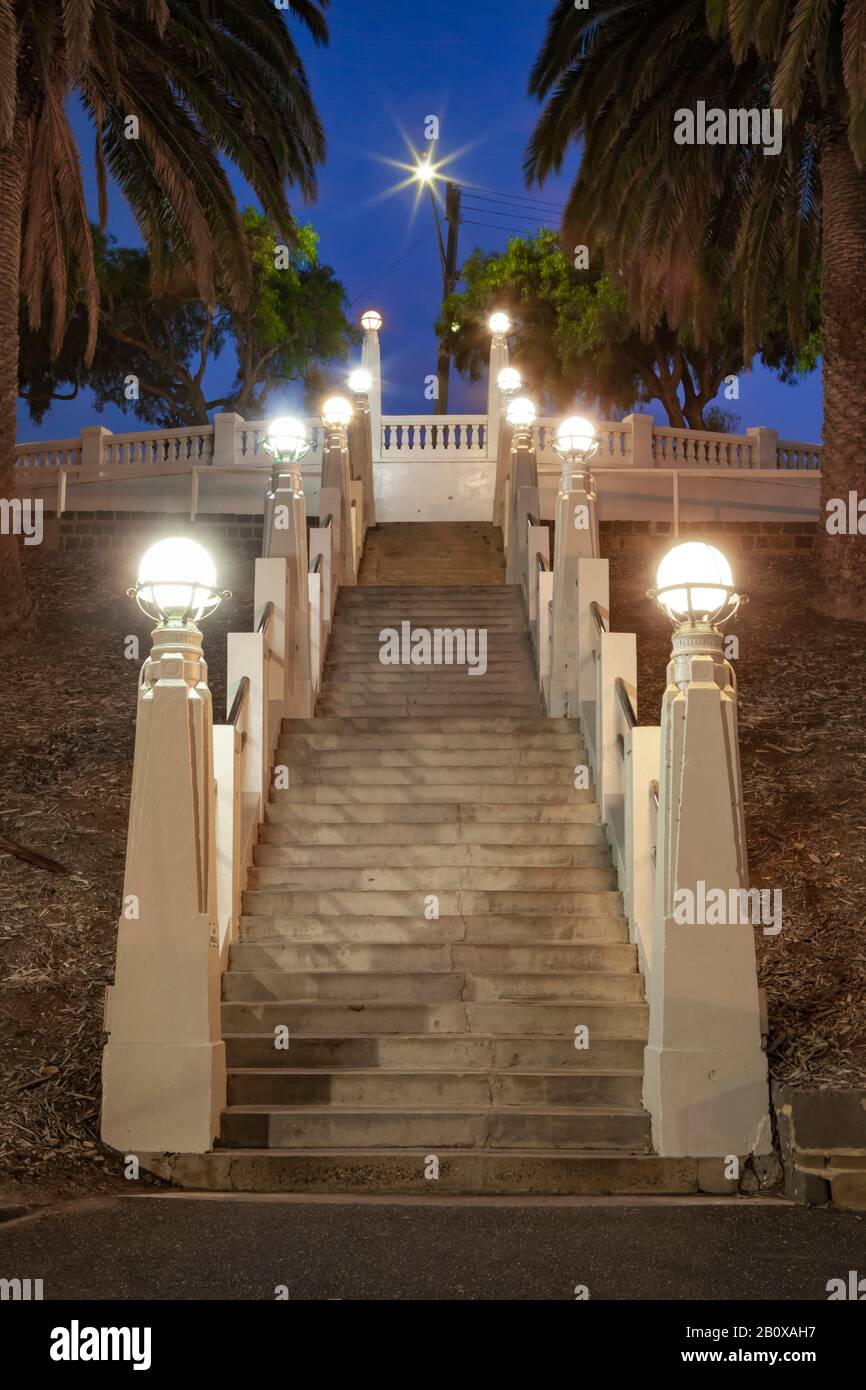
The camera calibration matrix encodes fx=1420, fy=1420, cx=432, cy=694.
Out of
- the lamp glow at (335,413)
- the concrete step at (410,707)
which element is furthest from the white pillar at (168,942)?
the lamp glow at (335,413)

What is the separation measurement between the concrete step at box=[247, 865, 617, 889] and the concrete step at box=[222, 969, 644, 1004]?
0.87m

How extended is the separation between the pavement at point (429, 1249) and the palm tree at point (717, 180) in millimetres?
A: 9704

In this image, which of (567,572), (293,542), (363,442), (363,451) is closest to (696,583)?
(567,572)

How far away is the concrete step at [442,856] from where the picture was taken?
31.1 feet

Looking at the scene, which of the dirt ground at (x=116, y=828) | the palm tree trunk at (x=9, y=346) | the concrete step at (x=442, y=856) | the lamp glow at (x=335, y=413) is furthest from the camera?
the lamp glow at (x=335, y=413)

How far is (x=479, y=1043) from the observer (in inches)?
310

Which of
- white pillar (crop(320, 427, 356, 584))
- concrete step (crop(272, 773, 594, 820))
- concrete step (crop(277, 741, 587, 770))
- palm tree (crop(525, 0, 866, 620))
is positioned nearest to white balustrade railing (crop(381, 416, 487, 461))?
palm tree (crop(525, 0, 866, 620))

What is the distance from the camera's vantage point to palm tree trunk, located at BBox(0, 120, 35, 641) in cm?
1404

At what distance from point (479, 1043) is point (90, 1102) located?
6.91ft

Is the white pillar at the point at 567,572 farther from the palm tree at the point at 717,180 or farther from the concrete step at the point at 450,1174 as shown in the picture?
the concrete step at the point at 450,1174

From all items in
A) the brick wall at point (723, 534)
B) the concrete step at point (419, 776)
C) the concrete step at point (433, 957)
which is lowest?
the concrete step at point (433, 957)

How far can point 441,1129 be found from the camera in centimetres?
731

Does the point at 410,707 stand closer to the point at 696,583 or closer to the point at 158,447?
the point at 696,583

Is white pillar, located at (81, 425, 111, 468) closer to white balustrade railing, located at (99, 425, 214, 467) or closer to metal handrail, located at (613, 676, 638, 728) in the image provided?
white balustrade railing, located at (99, 425, 214, 467)
